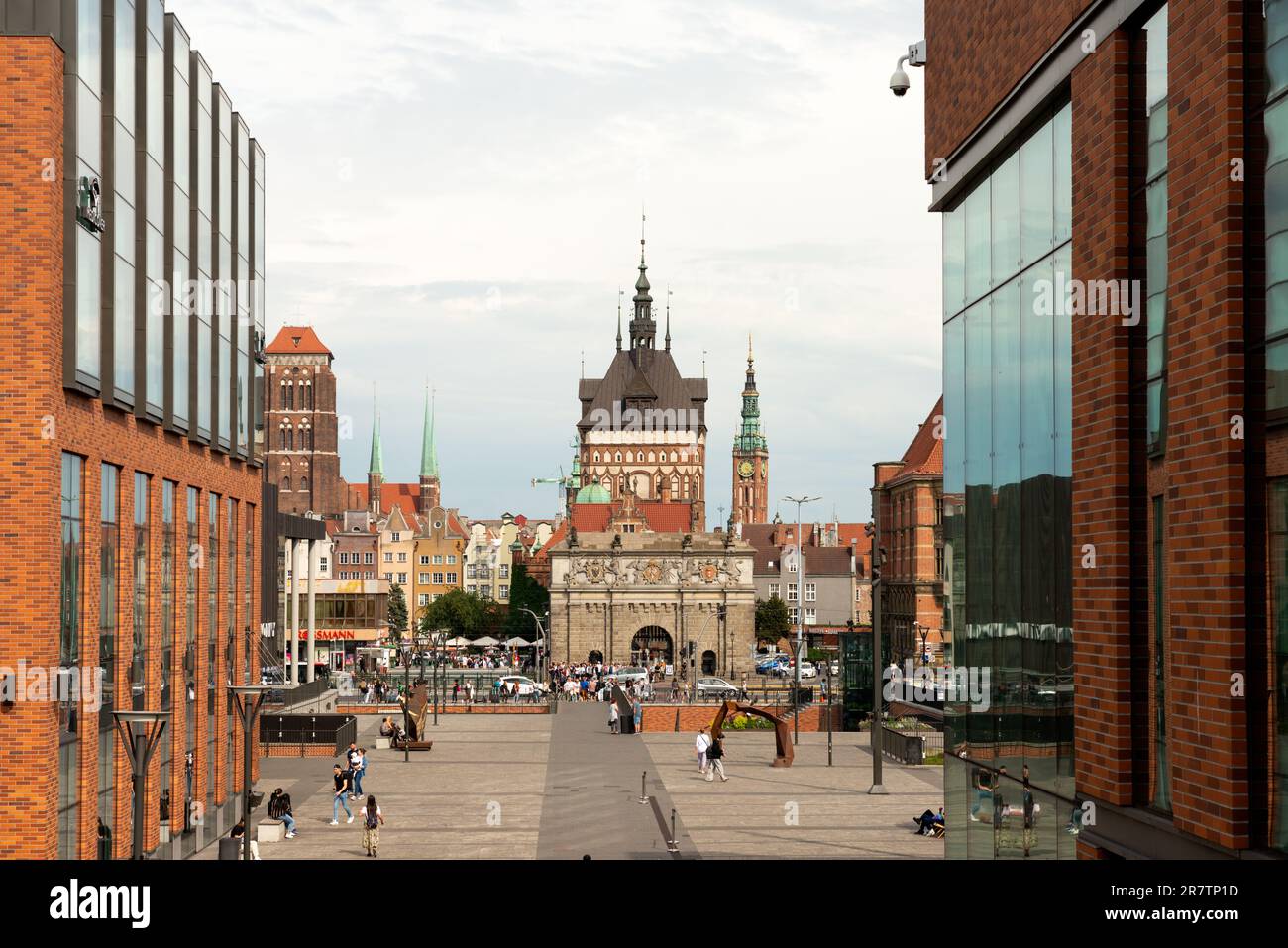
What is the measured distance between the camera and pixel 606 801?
120 feet

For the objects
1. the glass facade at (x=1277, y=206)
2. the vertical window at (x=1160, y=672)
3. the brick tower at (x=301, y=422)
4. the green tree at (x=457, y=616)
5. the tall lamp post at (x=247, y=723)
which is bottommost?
the green tree at (x=457, y=616)

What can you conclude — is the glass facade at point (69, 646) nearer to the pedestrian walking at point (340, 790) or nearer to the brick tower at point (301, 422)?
the pedestrian walking at point (340, 790)

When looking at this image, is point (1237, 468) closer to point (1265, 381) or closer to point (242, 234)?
point (1265, 381)

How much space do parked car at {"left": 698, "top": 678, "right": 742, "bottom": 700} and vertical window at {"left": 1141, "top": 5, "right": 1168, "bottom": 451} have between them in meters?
64.5

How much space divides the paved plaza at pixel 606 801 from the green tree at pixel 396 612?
9177 centimetres

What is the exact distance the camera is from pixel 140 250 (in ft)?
84.9

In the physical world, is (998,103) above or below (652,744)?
above

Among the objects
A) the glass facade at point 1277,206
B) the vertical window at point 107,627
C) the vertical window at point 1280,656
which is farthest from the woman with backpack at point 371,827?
the glass facade at point 1277,206

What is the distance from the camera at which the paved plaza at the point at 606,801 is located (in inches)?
1168

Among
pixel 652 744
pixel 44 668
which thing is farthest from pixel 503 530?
pixel 44 668

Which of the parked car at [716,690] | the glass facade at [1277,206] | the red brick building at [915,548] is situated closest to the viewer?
the glass facade at [1277,206]

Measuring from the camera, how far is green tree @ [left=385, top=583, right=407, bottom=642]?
147025 millimetres

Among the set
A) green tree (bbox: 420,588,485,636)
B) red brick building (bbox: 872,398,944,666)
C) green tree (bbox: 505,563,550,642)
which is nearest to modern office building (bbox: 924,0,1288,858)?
red brick building (bbox: 872,398,944,666)

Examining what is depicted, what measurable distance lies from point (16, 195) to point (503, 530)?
16394cm
